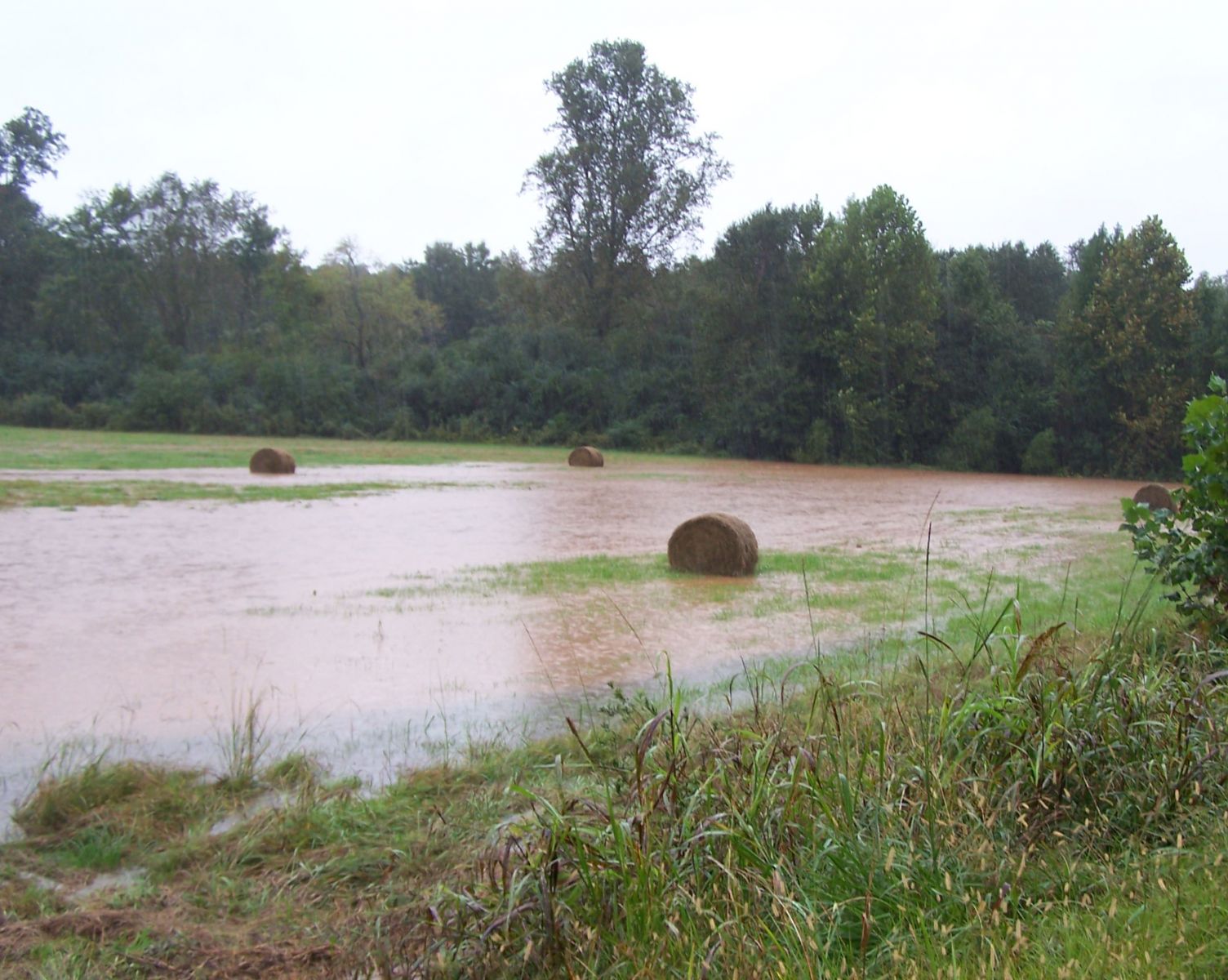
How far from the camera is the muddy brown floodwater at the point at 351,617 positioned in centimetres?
543

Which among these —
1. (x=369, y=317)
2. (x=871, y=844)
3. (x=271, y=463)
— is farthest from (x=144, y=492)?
(x=369, y=317)

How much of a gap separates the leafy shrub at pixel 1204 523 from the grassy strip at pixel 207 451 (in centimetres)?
1993

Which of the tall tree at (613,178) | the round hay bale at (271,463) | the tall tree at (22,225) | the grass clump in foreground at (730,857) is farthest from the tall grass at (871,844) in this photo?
the tall tree at (22,225)

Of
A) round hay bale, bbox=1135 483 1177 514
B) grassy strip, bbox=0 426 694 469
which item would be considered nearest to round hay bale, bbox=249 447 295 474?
grassy strip, bbox=0 426 694 469

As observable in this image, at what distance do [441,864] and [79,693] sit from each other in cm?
323

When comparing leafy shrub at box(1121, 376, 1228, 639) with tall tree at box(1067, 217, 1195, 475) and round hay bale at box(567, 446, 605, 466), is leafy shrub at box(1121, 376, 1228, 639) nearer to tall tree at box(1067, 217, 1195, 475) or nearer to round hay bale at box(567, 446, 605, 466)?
round hay bale at box(567, 446, 605, 466)

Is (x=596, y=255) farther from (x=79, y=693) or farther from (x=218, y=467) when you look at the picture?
(x=79, y=693)

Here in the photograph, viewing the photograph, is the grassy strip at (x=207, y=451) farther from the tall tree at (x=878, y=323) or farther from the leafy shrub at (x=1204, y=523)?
the leafy shrub at (x=1204, y=523)

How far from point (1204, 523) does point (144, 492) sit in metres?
15.1

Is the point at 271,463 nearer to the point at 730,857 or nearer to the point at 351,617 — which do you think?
the point at 351,617

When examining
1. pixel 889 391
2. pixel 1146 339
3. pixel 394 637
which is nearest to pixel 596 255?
pixel 889 391

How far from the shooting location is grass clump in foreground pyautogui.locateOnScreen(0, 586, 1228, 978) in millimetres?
2664

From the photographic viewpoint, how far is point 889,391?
32.8 metres

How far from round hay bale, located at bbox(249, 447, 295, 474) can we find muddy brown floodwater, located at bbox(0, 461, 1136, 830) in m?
4.86
